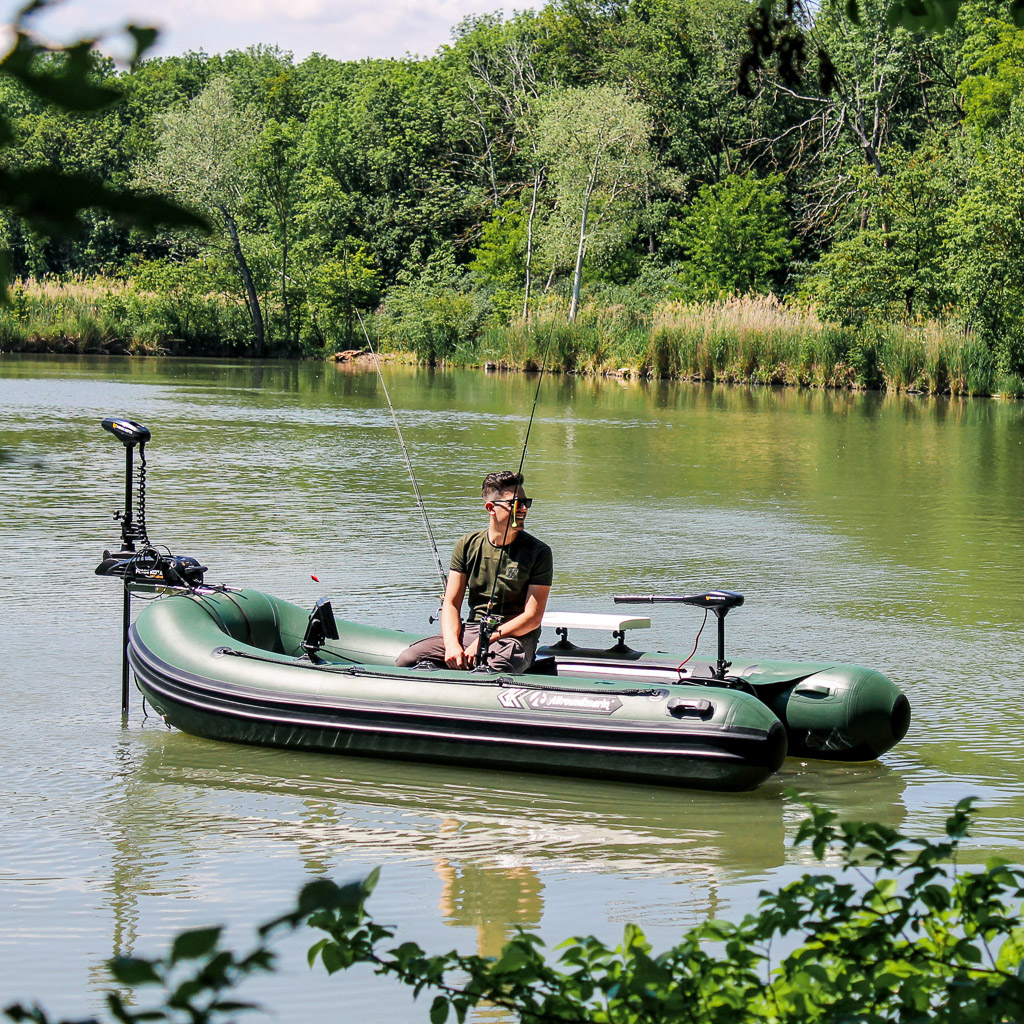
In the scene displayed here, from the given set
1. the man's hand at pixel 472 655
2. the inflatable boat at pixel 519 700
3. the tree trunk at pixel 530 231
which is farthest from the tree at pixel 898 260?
the man's hand at pixel 472 655

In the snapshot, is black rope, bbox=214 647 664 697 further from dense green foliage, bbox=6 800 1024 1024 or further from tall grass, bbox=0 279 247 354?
tall grass, bbox=0 279 247 354

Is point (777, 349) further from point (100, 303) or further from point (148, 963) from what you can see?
point (148, 963)

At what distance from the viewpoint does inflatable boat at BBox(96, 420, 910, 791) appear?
5668 mm

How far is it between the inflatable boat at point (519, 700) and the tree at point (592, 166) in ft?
113

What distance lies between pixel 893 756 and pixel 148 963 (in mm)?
5499

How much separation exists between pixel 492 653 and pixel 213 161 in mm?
40841

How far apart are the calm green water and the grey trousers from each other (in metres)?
0.54

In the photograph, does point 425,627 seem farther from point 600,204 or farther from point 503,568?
point 600,204

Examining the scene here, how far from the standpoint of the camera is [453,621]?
630 centimetres

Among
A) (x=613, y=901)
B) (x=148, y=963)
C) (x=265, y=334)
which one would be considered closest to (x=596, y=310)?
(x=265, y=334)

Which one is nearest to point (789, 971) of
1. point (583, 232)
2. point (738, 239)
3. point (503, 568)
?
point (503, 568)

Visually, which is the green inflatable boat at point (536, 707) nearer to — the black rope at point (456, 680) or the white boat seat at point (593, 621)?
the black rope at point (456, 680)

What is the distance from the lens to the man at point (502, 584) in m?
6.23


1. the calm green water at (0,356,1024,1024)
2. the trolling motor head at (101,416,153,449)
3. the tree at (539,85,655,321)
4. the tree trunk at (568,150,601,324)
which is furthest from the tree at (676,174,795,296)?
the trolling motor head at (101,416,153,449)
